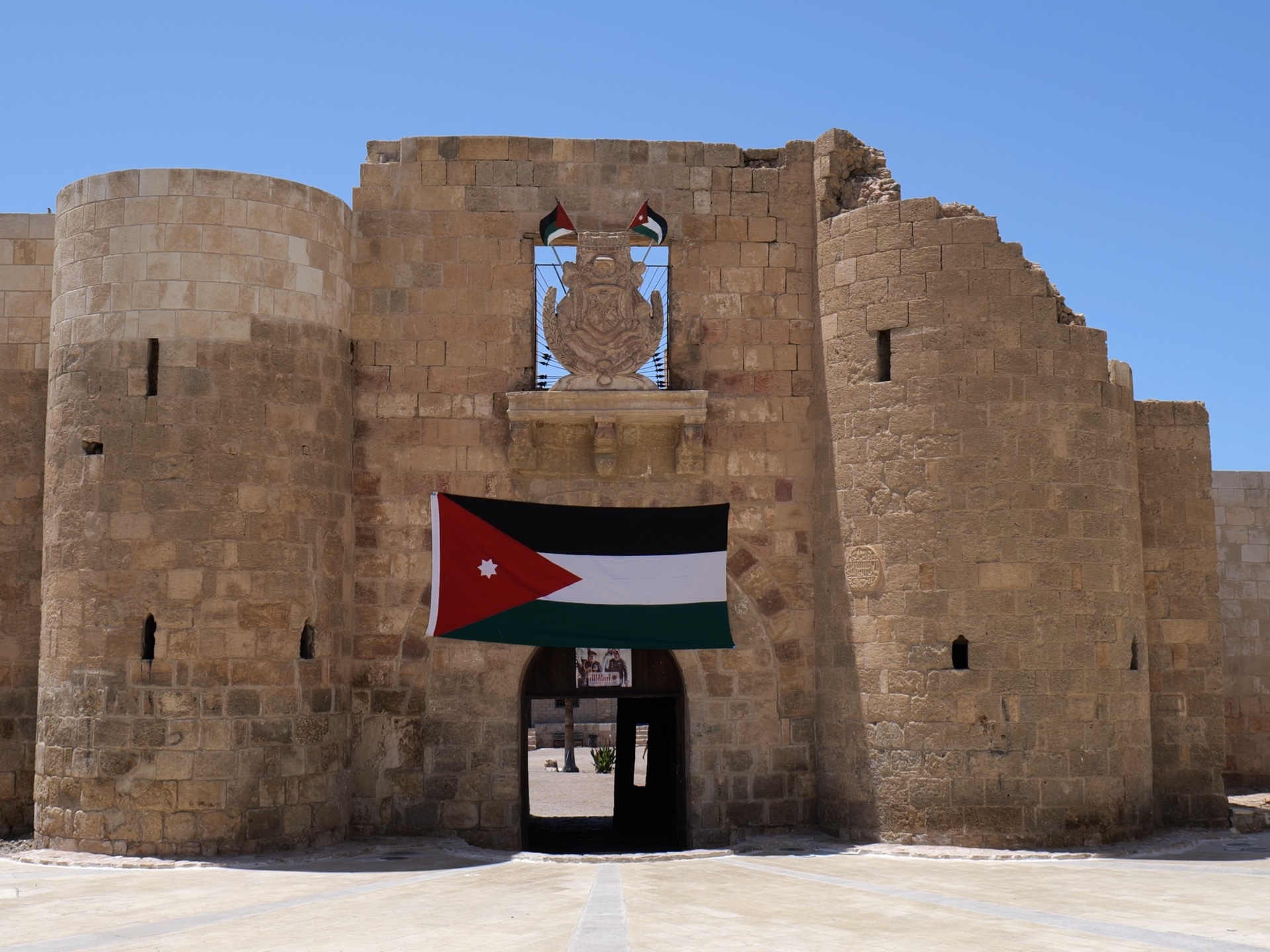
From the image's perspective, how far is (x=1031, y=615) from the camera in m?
13.0

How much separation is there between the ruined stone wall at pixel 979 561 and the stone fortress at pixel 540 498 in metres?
0.03

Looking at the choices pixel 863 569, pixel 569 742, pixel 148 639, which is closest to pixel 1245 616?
pixel 863 569

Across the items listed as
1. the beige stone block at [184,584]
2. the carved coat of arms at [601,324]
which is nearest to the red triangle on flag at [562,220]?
the carved coat of arms at [601,324]

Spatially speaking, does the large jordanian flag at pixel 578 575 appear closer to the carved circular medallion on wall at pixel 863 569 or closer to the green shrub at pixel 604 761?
the carved circular medallion on wall at pixel 863 569

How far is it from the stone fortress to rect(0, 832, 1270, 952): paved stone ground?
73cm

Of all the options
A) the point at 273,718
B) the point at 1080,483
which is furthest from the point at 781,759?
the point at 273,718

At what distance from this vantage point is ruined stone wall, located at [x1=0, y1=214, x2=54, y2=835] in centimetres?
1416

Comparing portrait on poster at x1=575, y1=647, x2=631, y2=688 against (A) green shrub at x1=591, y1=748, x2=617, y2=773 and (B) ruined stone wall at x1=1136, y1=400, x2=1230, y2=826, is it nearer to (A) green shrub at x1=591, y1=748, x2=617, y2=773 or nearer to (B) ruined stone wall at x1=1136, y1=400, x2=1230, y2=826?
(B) ruined stone wall at x1=1136, y1=400, x2=1230, y2=826

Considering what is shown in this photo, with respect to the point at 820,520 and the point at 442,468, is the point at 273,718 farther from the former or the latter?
the point at 820,520

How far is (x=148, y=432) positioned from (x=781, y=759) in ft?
23.3

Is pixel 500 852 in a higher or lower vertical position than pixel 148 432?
lower

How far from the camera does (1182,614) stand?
47.6 feet

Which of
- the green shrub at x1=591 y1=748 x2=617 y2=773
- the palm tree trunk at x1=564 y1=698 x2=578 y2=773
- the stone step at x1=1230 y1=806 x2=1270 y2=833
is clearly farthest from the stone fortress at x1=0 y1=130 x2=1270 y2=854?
the palm tree trunk at x1=564 y1=698 x2=578 y2=773

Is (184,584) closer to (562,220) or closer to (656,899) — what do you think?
(562,220)
